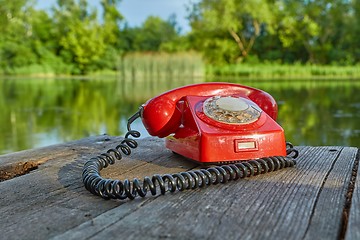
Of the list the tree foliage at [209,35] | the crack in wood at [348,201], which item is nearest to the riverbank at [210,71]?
the tree foliage at [209,35]

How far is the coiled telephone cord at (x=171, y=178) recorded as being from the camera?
2.65 feet

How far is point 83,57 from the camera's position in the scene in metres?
29.8

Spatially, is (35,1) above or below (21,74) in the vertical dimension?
above

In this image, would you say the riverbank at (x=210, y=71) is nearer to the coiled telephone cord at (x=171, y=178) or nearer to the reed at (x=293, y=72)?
the reed at (x=293, y=72)

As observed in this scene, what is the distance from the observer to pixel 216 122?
115cm

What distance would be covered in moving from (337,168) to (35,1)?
107 ft

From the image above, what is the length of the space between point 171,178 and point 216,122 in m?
0.33

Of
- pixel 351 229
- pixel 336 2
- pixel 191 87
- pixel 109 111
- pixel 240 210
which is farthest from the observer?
pixel 336 2

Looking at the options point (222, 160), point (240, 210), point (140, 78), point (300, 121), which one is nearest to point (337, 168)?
point (222, 160)

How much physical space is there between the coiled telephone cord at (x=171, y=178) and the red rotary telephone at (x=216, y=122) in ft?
0.19

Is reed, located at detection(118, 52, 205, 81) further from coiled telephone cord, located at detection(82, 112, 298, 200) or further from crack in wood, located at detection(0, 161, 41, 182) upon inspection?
coiled telephone cord, located at detection(82, 112, 298, 200)

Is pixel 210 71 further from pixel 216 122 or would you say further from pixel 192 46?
pixel 216 122

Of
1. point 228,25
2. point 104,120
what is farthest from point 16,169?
point 228,25

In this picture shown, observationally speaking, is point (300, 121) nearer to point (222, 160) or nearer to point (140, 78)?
point (222, 160)
